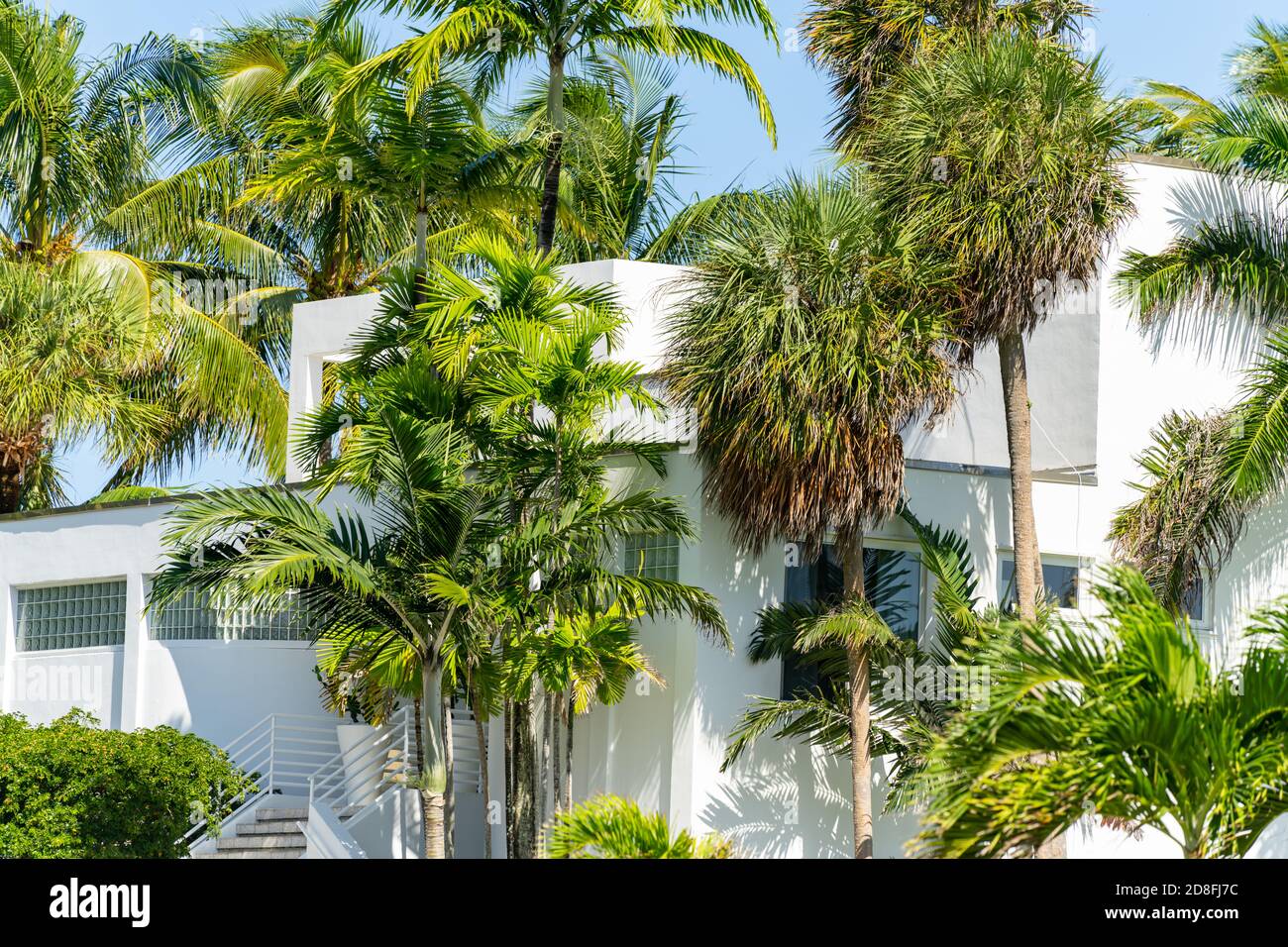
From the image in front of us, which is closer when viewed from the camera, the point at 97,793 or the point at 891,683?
the point at 891,683

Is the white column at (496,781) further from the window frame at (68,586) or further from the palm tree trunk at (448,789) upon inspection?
the window frame at (68,586)

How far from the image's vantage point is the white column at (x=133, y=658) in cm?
2142

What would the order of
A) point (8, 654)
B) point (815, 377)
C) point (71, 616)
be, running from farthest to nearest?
1. point (8, 654)
2. point (71, 616)
3. point (815, 377)

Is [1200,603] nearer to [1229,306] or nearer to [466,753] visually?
[1229,306]

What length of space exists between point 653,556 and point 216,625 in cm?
694

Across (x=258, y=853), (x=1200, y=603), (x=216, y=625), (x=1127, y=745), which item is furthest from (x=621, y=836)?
(x=216, y=625)

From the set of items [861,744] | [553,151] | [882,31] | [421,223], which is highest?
[882,31]

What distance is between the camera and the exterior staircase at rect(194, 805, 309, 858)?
696 inches

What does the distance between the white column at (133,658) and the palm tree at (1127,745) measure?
49.0 feet

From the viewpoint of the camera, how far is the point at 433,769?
14984mm

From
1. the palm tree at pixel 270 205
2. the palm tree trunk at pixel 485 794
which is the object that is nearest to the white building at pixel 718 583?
the palm tree trunk at pixel 485 794

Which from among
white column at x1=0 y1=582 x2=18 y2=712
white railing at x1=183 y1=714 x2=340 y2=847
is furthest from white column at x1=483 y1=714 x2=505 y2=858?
white column at x1=0 y1=582 x2=18 y2=712
